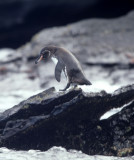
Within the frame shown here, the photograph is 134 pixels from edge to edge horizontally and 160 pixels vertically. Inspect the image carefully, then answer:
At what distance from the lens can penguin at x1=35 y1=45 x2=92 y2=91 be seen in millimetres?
3912

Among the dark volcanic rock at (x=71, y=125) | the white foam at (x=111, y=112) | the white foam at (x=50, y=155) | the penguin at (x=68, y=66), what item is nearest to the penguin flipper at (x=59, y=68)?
the penguin at (x=68, y=66)

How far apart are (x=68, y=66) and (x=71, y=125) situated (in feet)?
2.74

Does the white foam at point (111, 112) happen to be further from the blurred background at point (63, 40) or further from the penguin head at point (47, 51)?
the blurred background at point (63, 40)

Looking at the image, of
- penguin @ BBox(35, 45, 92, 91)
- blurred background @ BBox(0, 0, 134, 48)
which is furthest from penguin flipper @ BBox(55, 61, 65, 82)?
blurred background @ BBox(0, 0, 134, 48)

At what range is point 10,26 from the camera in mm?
12125

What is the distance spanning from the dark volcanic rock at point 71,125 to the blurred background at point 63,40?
1.25 metres

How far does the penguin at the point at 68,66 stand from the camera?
3.91m

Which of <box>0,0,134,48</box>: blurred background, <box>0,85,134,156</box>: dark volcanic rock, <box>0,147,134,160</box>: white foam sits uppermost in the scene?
<box>0,0,134,48</box>: blurred background

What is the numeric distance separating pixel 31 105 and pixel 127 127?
126 cm

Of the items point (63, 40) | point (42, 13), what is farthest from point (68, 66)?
point (42, 13)

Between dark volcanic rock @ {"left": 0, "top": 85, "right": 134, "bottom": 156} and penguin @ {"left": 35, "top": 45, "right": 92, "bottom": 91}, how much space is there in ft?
1.06

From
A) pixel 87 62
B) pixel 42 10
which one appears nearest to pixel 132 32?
pixel 87 62

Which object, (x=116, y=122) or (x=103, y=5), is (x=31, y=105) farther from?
(x=103, y=5)

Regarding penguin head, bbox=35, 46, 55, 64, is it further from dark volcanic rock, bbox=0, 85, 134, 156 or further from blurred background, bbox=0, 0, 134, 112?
blurred background, bbox=0, 0, 134, 112
